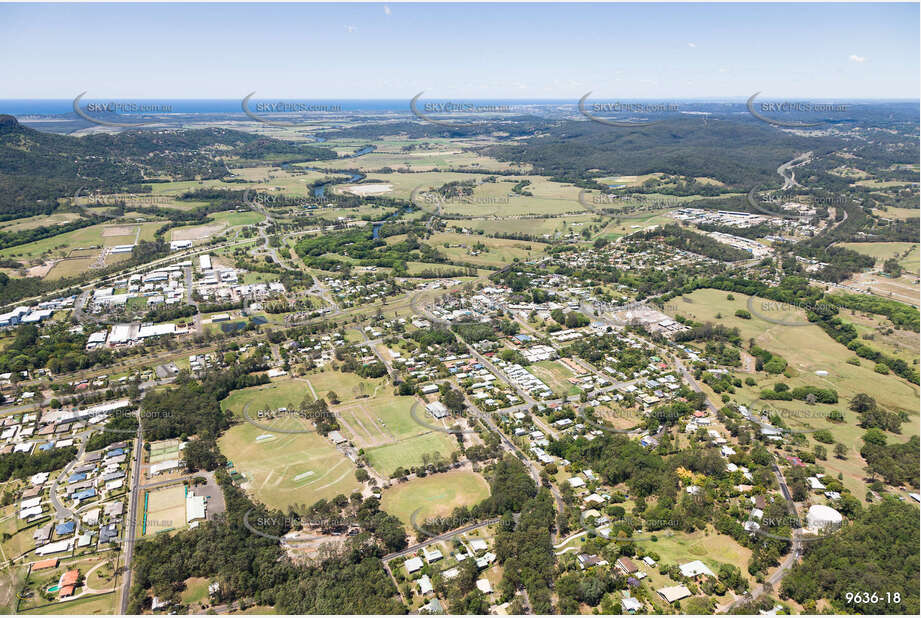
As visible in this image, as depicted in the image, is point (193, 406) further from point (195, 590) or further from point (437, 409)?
point (437, 409)

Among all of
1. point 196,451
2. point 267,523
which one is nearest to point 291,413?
point 196,451

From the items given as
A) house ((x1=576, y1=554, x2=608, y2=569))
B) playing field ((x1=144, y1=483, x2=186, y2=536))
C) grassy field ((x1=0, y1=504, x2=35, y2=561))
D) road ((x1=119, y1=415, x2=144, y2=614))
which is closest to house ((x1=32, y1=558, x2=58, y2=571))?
grassy field ((x1=0, y1=504, x2=35, y2=561))

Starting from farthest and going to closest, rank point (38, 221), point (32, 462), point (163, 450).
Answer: point (38, 221) < point (163, 450) < point (32, 462)

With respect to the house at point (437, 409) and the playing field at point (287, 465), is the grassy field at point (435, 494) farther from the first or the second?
the house at point (437, 409)

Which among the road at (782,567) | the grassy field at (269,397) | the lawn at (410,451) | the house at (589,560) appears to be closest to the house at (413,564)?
the lawn at (410,451)

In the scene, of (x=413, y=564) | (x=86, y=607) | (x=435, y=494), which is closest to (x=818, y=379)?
(x=435, y=494)

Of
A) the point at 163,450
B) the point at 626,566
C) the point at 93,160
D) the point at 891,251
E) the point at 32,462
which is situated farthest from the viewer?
the point at 93,160

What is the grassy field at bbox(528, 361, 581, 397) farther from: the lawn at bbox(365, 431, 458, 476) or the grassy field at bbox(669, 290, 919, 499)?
the grassy field at bbox(669, 290, 919, 499)
